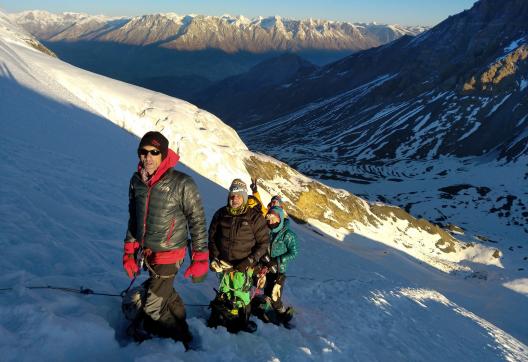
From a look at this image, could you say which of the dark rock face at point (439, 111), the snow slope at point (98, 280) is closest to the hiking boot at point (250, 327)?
the snow slope at point (98, 280)

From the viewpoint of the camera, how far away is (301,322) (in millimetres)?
9375

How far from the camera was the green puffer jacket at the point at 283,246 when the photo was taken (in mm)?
8453

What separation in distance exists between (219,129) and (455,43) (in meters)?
184

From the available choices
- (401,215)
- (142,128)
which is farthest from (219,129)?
(401,215)

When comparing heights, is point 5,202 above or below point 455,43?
below

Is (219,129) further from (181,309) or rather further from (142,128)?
(181,309)

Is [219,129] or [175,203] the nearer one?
[175,203]

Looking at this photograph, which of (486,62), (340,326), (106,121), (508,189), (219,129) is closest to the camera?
(340,326)

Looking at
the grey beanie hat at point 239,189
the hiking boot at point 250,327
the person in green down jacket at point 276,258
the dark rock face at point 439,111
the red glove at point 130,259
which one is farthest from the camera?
A: the dark rock face at point 439,111

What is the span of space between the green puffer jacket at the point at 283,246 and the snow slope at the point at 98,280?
1374mm

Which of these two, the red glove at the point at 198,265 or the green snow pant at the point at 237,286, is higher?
the red glove at the point at 198,265

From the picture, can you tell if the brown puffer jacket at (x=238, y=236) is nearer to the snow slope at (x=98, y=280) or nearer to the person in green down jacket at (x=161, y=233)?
the person in green down jacket at (x=161, y=233)

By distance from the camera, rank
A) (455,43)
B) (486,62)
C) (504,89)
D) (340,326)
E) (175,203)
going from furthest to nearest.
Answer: (455,43) → (486,62) → (504,89) → (340,326) → (175,203)

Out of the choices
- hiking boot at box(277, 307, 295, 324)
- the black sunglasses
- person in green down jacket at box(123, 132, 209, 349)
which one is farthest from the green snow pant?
the black sunglasses
